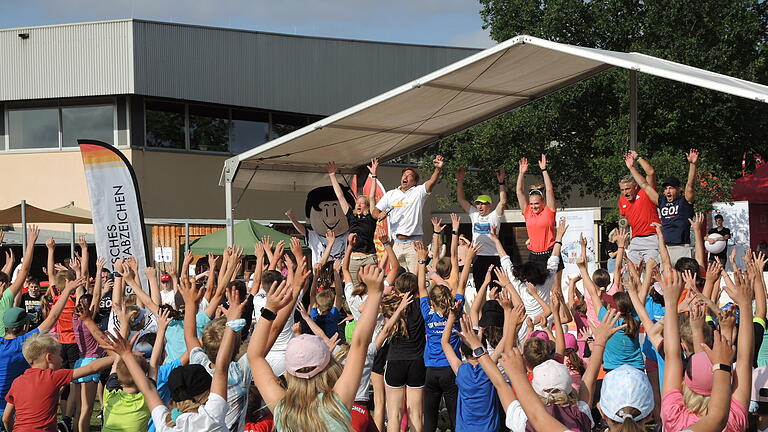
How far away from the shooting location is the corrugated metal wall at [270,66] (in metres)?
26.8

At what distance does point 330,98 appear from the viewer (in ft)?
98.8

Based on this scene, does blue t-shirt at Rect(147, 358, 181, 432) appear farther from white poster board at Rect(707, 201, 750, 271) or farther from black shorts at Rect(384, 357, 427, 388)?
white poster board at Rect(707, 201, 750, 271)

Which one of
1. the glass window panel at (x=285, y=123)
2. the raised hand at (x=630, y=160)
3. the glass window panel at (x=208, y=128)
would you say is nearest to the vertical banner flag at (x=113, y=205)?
the raised hand at (x=630, y=160)

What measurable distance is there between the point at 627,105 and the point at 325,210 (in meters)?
10.9

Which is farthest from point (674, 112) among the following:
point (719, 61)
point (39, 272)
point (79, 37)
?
point (39, 272)

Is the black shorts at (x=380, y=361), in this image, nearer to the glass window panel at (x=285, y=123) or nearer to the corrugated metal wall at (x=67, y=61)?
the corrugated metal wall at (x=67, y=61)

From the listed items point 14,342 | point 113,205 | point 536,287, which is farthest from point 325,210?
point 14,342

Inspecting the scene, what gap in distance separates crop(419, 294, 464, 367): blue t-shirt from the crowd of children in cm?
1

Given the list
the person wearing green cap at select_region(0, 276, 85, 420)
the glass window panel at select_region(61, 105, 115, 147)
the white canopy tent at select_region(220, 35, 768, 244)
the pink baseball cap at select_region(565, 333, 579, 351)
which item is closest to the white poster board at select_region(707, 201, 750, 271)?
the white canopy tent at select_region(220, 35, 768, 244)

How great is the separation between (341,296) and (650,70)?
4.33 metres

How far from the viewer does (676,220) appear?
32.8 ft

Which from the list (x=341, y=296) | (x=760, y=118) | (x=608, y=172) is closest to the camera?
(x=341, y=296)

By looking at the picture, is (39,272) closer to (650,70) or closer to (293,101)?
(293,101)

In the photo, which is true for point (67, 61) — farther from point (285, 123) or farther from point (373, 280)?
point (373, 280)
